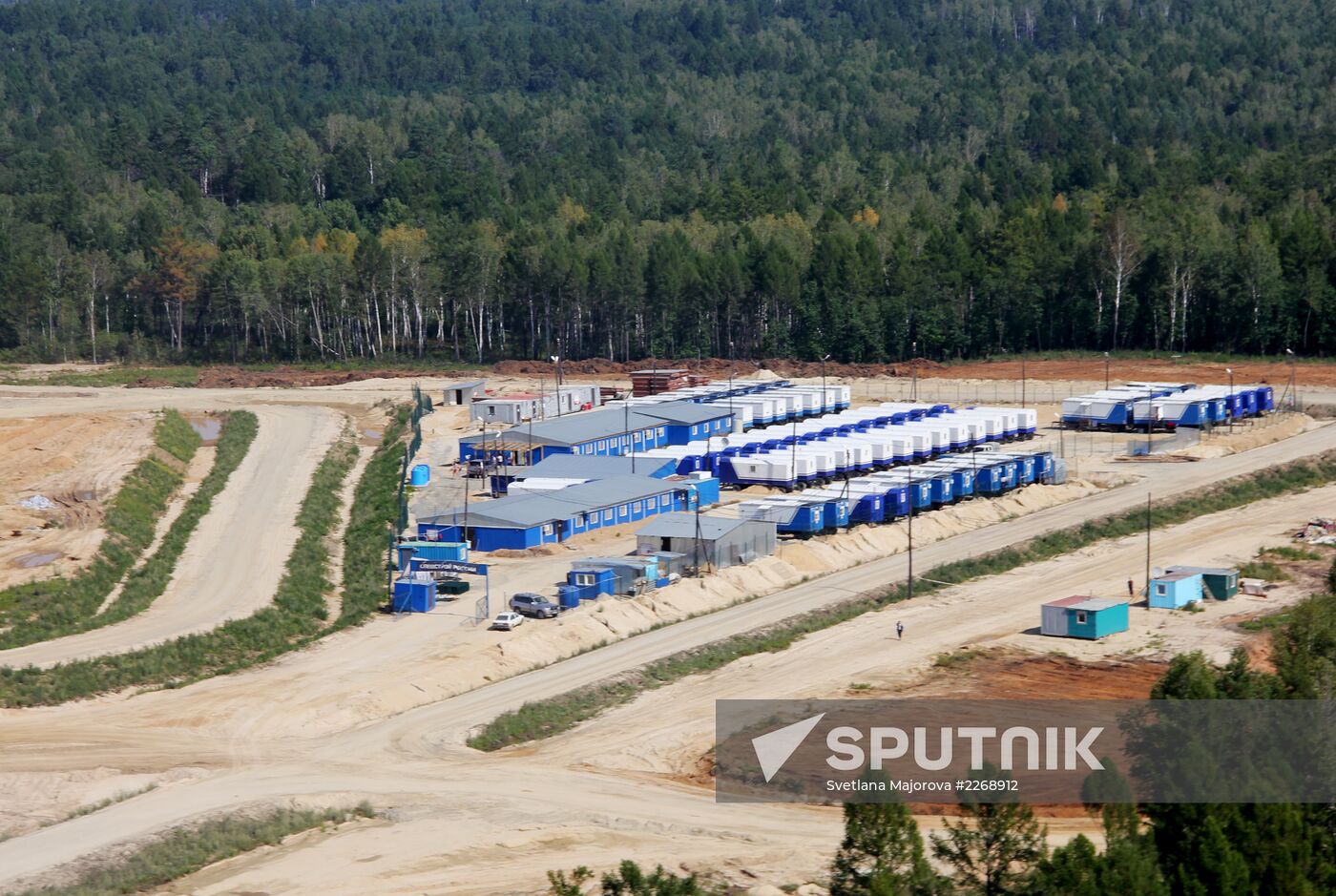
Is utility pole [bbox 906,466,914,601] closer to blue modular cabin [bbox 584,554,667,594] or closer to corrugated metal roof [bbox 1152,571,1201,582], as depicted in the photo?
corrugated metal roof [bbox 1152,571,1201,582]

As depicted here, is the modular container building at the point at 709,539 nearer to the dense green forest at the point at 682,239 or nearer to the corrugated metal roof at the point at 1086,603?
the corrugated metal roof at the point at 1086,603

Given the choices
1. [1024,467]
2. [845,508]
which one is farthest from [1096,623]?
[1024,467]

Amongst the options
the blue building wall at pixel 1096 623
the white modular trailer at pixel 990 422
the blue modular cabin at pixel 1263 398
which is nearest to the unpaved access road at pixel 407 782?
the blue building wall at pixel 1096 623

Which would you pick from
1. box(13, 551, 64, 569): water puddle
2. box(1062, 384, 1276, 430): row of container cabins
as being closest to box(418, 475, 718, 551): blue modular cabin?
box(13, 551, 64, 569): water puddle

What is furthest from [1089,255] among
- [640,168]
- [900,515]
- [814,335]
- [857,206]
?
[640,168]

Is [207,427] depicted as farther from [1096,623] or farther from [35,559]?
[1096,623]
